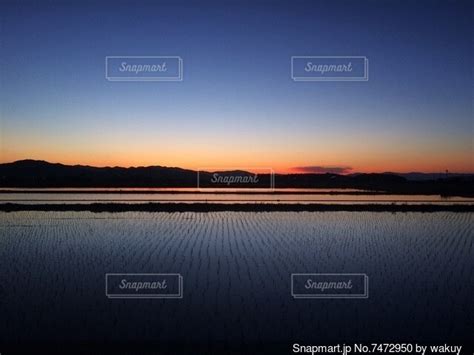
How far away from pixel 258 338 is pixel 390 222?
6527 mm

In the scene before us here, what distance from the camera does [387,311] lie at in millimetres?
4301

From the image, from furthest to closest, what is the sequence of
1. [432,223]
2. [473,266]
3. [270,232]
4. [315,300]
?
[432,223] < [270,232] < [473,266] < [315,300]

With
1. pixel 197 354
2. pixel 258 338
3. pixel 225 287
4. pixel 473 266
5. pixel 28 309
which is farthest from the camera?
pixel 473 266

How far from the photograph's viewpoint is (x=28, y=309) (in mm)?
4254

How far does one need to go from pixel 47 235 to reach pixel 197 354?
503 centimetres

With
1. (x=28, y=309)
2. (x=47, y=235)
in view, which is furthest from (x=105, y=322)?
(x=47, y=235)

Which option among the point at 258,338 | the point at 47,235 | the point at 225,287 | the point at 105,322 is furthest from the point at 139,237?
the point at 258,338

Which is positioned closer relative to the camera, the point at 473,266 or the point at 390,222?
the point at 473,266

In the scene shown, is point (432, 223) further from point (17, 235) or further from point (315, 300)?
point (17, 235)

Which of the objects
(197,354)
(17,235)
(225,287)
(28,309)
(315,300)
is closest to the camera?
(197,354)

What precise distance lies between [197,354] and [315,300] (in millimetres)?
1560

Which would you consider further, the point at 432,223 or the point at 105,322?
the point at 432,223

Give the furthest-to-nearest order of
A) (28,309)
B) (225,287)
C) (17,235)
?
1. (17,235)
2. (225,287)
3. (28,309)

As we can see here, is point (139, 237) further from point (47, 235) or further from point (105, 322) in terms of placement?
point (105, 322)
